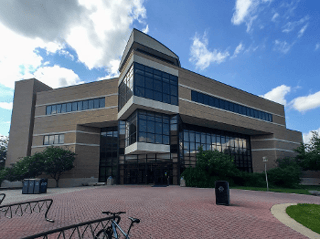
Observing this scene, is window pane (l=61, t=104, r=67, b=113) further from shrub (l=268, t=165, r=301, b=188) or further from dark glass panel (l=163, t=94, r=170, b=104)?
shrub (l=268, t=165, r=301, b=188)

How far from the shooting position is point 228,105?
3391cm

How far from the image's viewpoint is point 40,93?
114ft

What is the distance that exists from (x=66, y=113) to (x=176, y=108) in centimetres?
1643

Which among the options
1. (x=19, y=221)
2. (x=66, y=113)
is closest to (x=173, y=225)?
(x=19, y=221)

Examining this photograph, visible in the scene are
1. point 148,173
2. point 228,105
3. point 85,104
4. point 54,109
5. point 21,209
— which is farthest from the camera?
point 228,105

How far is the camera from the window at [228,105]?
30312 mm

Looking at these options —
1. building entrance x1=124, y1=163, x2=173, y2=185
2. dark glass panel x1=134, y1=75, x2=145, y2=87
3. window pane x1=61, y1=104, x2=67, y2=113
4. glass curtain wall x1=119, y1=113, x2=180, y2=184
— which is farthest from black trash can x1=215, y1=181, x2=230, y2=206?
window pane x1=61, y1=104, x2=67, y2=113

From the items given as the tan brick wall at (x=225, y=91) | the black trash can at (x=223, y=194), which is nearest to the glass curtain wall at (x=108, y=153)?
the tan brick wall at (x=225, y=91)

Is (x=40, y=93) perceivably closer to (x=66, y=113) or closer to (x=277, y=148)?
(x=66, y=113)

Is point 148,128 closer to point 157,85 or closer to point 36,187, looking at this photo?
point 157,85

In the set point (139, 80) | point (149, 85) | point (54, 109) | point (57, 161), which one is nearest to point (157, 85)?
point (149, 85)

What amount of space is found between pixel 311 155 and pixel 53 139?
3819 cm

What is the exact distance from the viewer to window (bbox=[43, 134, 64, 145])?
105 feet

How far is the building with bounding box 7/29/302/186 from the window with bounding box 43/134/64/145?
0.47ft
